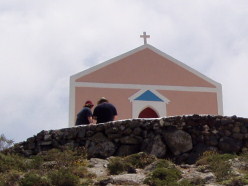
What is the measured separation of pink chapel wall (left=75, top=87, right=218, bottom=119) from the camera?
781 inches

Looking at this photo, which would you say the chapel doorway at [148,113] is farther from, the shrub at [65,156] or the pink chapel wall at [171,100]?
the shrub at [65,156]

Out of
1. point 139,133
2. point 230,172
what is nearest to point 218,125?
point 139,133

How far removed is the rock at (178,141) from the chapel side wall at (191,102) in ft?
31.6

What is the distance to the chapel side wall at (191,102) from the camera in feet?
66.8

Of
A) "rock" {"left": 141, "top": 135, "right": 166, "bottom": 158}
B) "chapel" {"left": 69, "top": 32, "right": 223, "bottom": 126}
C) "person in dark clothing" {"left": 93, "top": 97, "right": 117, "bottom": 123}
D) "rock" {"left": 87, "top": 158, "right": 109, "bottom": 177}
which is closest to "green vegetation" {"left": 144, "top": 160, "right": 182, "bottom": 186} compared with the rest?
"rock" {"left": 87, "top": 158, "right": 109, "bottom": 177}

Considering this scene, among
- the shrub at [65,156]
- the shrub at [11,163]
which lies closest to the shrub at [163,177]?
the shrub at [65,156]

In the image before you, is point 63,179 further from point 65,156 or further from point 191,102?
point 191,102

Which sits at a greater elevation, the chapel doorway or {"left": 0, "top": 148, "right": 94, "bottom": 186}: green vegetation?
the chapel doorway

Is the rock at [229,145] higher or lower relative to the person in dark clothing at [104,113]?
lower

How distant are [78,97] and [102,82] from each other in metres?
1.10

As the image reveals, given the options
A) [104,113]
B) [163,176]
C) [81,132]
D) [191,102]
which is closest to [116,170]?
[163,176]

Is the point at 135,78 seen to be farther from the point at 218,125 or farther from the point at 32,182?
the point at 32,182

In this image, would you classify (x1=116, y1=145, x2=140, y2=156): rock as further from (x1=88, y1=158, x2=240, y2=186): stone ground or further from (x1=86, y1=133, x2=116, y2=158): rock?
(x1=88, y1=158, x2=240, y2=186): stone ground

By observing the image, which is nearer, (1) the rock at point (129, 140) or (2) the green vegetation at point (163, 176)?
(2) the green vegetation at point (163, 176)
